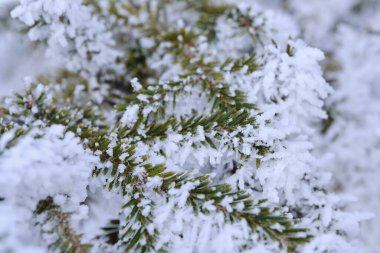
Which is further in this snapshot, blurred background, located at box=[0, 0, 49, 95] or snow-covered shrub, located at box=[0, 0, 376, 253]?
blurred background, located at box=[0, 0, 49, 95]

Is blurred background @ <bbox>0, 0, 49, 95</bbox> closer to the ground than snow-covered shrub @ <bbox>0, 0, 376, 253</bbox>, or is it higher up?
higher up

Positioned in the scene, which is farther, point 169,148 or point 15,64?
point 15,64

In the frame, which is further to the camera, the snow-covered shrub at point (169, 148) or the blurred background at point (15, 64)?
the blurred background at point (15, 64)

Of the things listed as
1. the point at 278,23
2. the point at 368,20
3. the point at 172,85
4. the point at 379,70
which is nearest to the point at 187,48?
the point at 172,85

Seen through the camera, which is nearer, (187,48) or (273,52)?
(273,52)

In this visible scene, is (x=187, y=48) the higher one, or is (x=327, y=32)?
(x=327, y=32)

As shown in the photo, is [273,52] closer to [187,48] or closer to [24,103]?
[187,48]

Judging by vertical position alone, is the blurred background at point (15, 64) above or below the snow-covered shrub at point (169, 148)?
above

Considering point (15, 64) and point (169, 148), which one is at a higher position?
point (15, 64)
